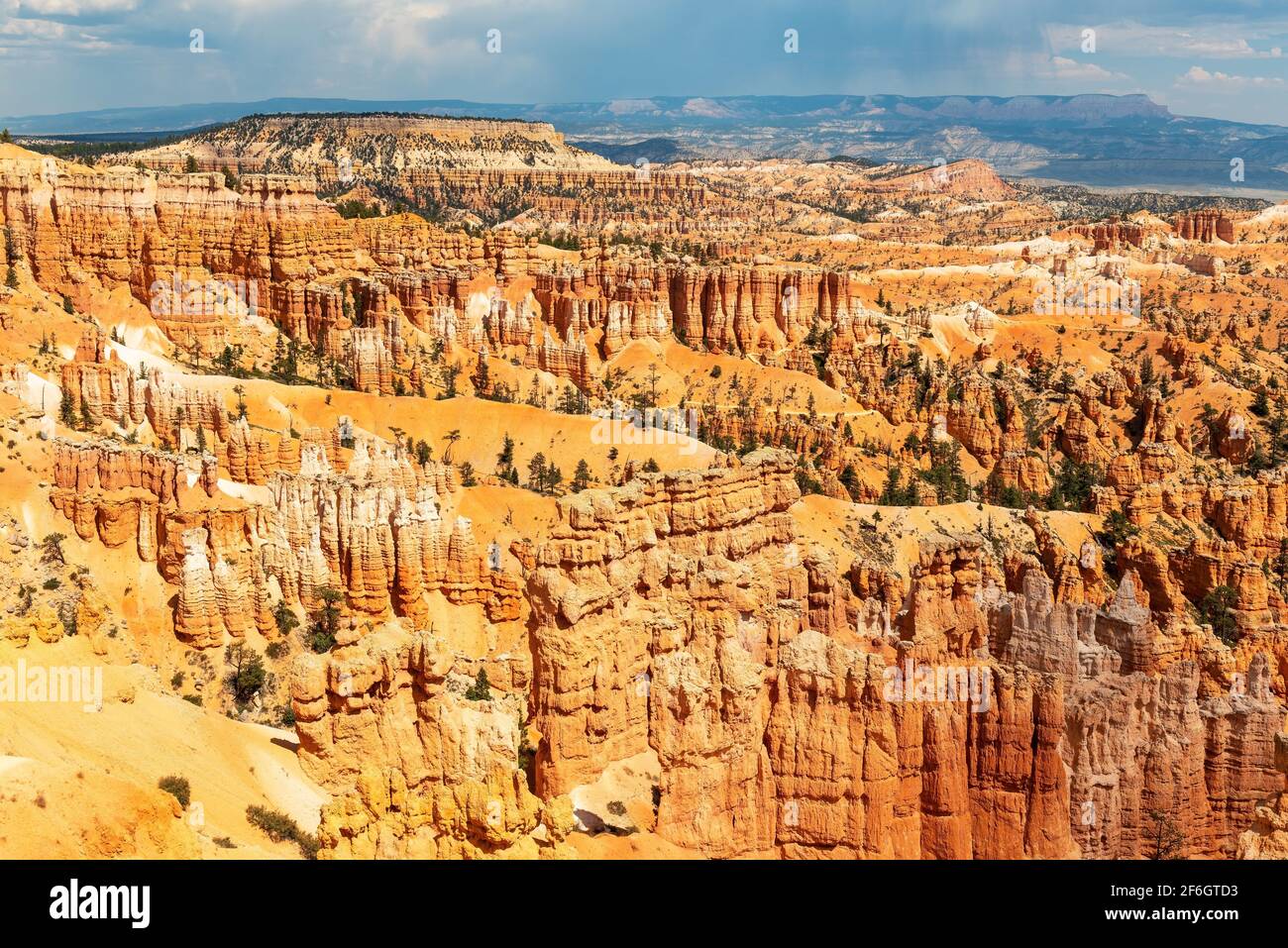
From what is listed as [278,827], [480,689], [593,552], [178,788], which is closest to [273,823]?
[278,827]

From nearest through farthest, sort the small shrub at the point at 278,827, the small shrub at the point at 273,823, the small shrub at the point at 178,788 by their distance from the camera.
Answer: the small shrub at the point at 178,788 → the small shrub at the point at 278,827 → the small shrub at the point at 273,823

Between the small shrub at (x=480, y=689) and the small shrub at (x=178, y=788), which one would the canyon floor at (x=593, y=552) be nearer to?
the small shrub at (x=178, y=788)

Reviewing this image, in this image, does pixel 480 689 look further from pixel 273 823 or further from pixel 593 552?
pixel 273 823

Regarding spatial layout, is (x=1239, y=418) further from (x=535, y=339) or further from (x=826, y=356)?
(x=535, y=339)

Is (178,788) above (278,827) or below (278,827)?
above

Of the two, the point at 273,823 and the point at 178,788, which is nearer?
the point at 178,788

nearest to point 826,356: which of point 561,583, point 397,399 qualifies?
point 397,399


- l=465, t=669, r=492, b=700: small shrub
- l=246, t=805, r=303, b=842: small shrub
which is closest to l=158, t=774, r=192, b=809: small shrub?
l=246, t=805, r=303, b=842: small shrub

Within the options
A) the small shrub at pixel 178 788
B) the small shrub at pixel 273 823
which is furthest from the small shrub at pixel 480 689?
the small shrub at pixel 178 788

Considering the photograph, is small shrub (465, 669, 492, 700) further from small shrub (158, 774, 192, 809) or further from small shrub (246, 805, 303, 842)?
small shrub (158, 774, 192, 809)
